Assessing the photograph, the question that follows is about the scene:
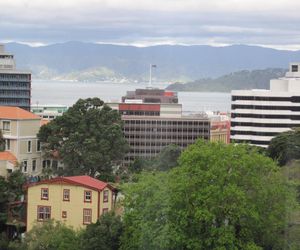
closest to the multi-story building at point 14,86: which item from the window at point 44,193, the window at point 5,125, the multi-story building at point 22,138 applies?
the multi-story building at point 22,138

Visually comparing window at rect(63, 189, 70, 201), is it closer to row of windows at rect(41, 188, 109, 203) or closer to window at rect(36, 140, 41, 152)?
row of windows at rect(41, 188, 109, 203)

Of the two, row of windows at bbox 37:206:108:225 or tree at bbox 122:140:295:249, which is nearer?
tree at bbox 122:140:295:249

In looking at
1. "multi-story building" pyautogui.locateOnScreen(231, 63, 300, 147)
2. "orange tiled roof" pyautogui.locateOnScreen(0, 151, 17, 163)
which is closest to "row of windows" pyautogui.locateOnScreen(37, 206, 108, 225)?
"orange tiled roof" pyautogui.locateOnScreen(0, 151, 17, 163)

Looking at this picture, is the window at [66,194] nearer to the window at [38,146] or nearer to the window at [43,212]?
the window at [43,212]

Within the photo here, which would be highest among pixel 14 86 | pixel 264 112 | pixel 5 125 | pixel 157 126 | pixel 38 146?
pixel 14 86

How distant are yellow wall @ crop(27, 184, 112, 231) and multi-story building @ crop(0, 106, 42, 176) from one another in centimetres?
535

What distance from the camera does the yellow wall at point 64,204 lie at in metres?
10.4

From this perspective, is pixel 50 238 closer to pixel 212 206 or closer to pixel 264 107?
pixel 212 206

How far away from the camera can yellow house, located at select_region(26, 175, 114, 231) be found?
10.5 meters

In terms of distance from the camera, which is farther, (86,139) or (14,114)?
(14,114)

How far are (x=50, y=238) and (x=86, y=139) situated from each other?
718 centimetres

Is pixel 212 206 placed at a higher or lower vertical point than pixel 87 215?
higher

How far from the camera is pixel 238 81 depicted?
38188mm

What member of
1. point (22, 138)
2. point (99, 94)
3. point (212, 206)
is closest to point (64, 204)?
point (212, 206)
